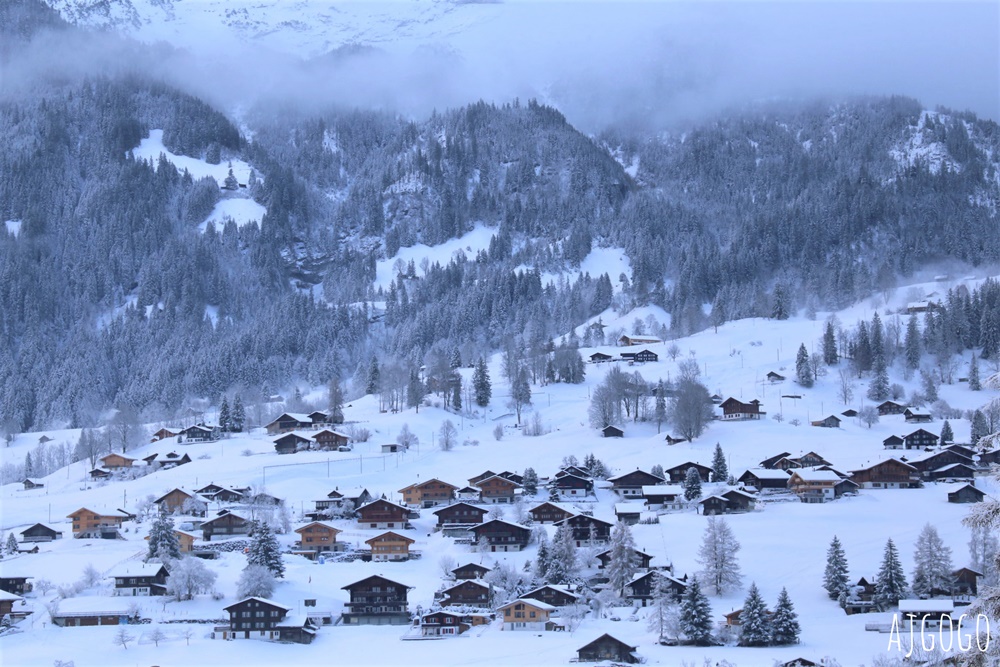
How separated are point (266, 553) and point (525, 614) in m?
13.8

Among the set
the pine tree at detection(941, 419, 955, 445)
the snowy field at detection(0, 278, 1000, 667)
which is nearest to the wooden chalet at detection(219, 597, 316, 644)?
the snowy field at detection(0, 278, 1000, 667)

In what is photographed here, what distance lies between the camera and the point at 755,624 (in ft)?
148

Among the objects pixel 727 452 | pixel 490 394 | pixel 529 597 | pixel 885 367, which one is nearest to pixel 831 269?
pixel 885 367

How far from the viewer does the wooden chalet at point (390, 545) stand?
204 ft

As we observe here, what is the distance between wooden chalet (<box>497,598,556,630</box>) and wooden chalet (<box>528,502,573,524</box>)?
54.4 ft

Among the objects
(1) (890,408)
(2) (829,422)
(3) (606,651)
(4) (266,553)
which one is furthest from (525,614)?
(1) (890,408)

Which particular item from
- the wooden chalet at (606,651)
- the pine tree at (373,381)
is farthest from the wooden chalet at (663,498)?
the pine tree at (373,381)

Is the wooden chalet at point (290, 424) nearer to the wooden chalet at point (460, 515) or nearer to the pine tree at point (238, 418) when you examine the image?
the pine tree at point (238, 418)

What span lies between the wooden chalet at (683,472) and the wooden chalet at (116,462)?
4125cm

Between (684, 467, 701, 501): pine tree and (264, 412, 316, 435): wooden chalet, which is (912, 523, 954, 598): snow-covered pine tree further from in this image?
(264, 412, 316, 435): wooden chalet

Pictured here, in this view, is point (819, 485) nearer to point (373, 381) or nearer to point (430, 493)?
point (430, 493)

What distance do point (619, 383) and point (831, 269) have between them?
8083cm

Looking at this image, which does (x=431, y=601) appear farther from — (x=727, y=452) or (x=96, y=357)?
(x=96, y=357)

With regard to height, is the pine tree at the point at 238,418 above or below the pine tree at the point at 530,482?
Result: above
